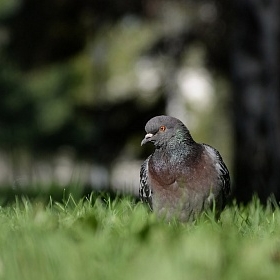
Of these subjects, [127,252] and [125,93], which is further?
[125,93]

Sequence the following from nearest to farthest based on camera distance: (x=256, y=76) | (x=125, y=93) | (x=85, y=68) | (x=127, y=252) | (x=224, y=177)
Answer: (x=127, y=252) → (x=224, y=177) → (x=256, y=76) → (x=125, y=93) → (x=85, y=68)

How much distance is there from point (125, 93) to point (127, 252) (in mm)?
20912

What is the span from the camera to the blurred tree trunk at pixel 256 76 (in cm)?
1097

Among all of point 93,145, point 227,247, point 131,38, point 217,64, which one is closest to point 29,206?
point 227,247

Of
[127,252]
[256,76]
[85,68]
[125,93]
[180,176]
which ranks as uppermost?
[127,252]

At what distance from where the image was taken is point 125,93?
79.8 feet

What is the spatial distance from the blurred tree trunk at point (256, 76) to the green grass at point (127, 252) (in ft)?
21.7

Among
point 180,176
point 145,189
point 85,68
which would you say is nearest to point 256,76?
point 145,189

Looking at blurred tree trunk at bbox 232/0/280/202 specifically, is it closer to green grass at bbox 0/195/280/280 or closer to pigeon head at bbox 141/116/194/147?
pigeon head at bbox 141/116/194/147

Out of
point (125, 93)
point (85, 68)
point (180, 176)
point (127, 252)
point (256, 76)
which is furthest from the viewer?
point (85, 68)

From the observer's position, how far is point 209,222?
480 cm

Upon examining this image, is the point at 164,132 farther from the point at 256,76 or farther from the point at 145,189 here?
the point at 256,76

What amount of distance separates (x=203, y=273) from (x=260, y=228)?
1.81 m

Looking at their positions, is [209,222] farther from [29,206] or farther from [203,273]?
[203,273]
